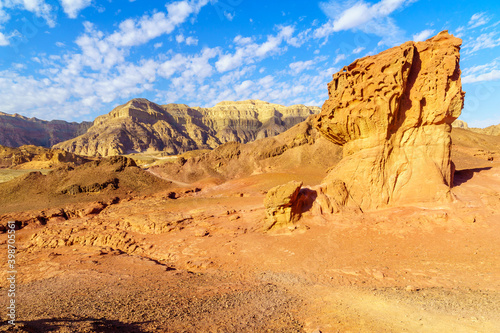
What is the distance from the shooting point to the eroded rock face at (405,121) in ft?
30.0

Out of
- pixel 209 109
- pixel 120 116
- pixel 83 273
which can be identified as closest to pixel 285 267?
pixel 83 273

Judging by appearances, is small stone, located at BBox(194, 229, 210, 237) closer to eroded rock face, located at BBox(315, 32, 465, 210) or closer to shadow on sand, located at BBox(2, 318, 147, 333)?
eroded rock face, located at BBox(315, 32, 465, 210)

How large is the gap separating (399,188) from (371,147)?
1.88m

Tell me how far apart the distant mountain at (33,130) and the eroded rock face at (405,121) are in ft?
314

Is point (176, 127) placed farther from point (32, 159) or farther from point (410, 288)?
point (410, 288)

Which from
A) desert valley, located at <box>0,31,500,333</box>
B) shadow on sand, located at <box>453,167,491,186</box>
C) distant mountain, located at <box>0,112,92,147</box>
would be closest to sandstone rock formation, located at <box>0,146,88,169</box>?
desert valley, located at <box>0,31,500,333</box>

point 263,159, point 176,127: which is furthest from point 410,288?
point 176,127

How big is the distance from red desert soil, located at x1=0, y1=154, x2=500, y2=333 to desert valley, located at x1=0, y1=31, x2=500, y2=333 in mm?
44

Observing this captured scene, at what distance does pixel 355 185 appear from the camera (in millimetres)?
9922

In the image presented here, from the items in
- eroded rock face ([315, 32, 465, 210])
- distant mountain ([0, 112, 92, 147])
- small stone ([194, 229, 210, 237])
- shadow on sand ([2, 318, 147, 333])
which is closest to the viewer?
shadow on sand ([2, 318, 147, 333])

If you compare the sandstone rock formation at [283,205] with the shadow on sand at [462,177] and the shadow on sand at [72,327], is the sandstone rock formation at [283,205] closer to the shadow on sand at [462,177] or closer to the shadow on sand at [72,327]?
the shadow on sand at [72,327]

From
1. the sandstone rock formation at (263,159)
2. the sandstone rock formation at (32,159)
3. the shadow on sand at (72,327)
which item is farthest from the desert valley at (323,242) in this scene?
the sandstone rock formation at (32,159)

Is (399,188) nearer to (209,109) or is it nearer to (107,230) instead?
(107,230)

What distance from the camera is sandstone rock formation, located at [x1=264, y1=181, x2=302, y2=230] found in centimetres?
864
